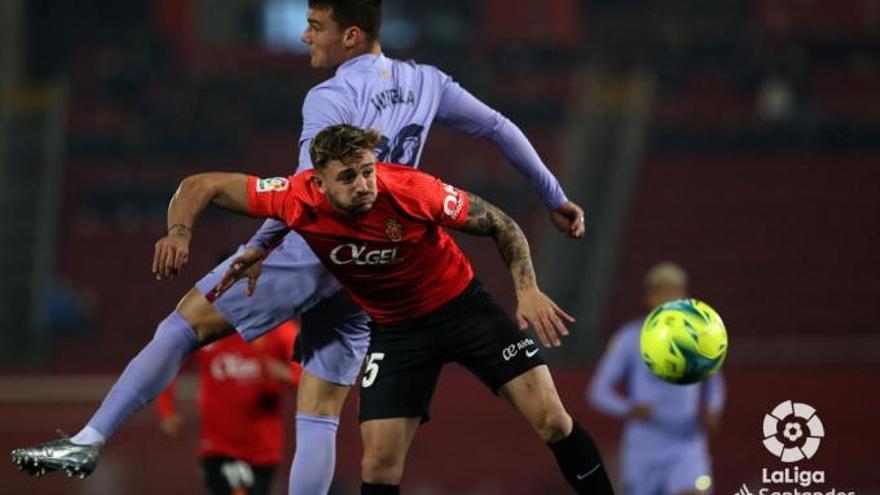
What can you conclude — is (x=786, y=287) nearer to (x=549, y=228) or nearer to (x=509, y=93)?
(x=549, y=228)

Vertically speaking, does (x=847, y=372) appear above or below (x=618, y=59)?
below

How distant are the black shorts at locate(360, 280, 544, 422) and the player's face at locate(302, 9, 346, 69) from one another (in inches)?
47.8

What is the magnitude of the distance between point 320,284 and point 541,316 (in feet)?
3.68

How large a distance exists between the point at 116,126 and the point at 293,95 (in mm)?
3008

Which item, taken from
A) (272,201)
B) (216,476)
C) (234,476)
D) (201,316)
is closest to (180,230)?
(272,201)

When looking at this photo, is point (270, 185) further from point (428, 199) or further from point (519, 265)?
point (519, 265)

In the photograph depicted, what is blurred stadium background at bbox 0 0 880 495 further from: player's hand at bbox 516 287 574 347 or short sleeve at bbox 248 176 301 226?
player's hand at bbox 516 287 574 347

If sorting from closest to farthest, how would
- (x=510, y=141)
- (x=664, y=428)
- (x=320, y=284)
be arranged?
(x=320, y=284) → (x=510, y=141) → (x=664, y=428)

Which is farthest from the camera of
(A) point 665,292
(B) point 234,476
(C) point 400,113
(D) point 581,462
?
(A) point 665,292

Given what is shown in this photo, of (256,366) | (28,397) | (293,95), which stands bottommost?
(28,397)

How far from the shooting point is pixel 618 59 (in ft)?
97.1

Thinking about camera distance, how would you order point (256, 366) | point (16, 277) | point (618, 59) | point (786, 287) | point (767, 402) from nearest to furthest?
point (256, 366), point (767, 402), point (16, 277), point (786, 287), point (618, 59)

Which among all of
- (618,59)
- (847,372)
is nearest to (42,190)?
(618,59)

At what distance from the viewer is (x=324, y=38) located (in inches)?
282
